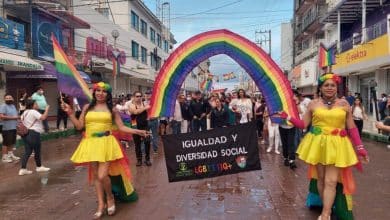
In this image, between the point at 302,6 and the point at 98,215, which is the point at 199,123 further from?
the point at 302,6

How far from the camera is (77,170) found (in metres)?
10.0

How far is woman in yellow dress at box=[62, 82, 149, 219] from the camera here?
608 centimetres

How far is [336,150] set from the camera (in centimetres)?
550

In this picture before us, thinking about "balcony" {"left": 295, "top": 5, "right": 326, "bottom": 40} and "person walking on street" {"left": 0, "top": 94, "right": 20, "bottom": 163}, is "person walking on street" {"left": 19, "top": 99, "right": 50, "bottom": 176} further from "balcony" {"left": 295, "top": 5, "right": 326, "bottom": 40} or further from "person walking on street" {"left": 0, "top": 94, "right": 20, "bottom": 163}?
"balcony" {"left": 295, "top": 5, "right": 326, "bottom": 40}

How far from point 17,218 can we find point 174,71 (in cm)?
328

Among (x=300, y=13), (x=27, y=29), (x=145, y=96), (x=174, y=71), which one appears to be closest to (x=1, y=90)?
(x=27, y=29)

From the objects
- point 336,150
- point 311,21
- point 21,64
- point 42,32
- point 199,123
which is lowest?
point 199,123

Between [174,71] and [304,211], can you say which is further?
[174,71]

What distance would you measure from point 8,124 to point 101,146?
5911mm

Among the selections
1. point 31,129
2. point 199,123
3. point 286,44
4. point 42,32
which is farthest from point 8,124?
point 286,44

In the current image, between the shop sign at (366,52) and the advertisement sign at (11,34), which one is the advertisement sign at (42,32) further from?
the shop sign at (366,52)

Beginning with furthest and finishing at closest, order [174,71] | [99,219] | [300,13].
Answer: [300,13]
[174,71]
[99,219]

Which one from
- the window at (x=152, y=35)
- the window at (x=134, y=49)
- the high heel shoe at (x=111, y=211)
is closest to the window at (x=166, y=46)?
the window at (x=152, y=35)

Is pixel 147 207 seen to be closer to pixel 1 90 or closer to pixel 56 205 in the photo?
pixel 56 205
